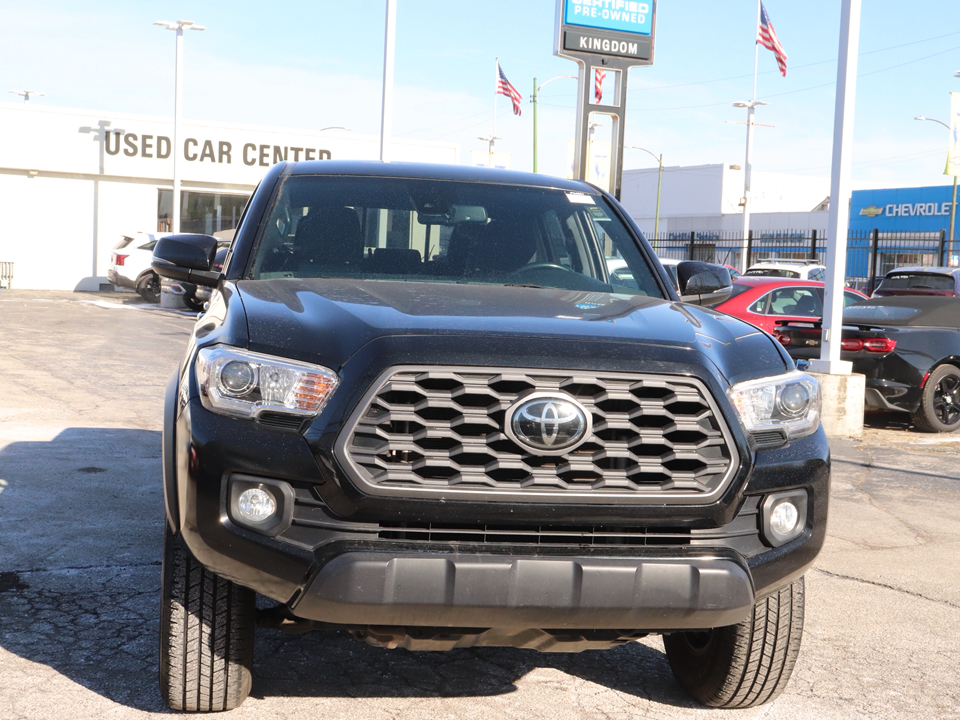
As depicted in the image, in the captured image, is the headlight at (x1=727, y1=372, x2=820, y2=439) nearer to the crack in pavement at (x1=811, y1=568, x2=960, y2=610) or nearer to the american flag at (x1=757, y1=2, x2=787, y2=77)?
the crack in pavement at (x1=811, y1=568, x2=960, y2=610)

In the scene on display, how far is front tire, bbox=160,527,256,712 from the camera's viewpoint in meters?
3.20

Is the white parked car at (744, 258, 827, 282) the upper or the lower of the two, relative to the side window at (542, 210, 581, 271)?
upper

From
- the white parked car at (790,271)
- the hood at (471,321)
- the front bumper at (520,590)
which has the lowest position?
the front bumper at (520,590)

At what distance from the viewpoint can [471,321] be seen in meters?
3.13

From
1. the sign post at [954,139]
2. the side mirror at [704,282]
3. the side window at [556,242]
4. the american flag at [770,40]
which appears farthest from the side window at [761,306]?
the american flag at [770,40]

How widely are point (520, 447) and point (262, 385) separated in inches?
27.8

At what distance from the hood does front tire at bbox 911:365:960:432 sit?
25.0ft

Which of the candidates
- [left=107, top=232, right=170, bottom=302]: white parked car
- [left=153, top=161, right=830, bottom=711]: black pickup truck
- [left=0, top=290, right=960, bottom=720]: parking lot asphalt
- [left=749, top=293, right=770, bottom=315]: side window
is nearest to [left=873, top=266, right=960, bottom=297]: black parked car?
[left=749, top=293, right=770, bottom=315]: side window

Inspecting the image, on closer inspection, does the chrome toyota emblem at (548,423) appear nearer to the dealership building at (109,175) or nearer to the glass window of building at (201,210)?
the dealership building at (109,175)

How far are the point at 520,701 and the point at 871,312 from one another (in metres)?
8.59

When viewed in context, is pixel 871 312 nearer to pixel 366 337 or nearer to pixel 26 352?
pixel 366 337

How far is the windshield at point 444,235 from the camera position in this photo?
4199mm

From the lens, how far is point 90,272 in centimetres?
3516

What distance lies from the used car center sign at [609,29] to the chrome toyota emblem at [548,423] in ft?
36.0
